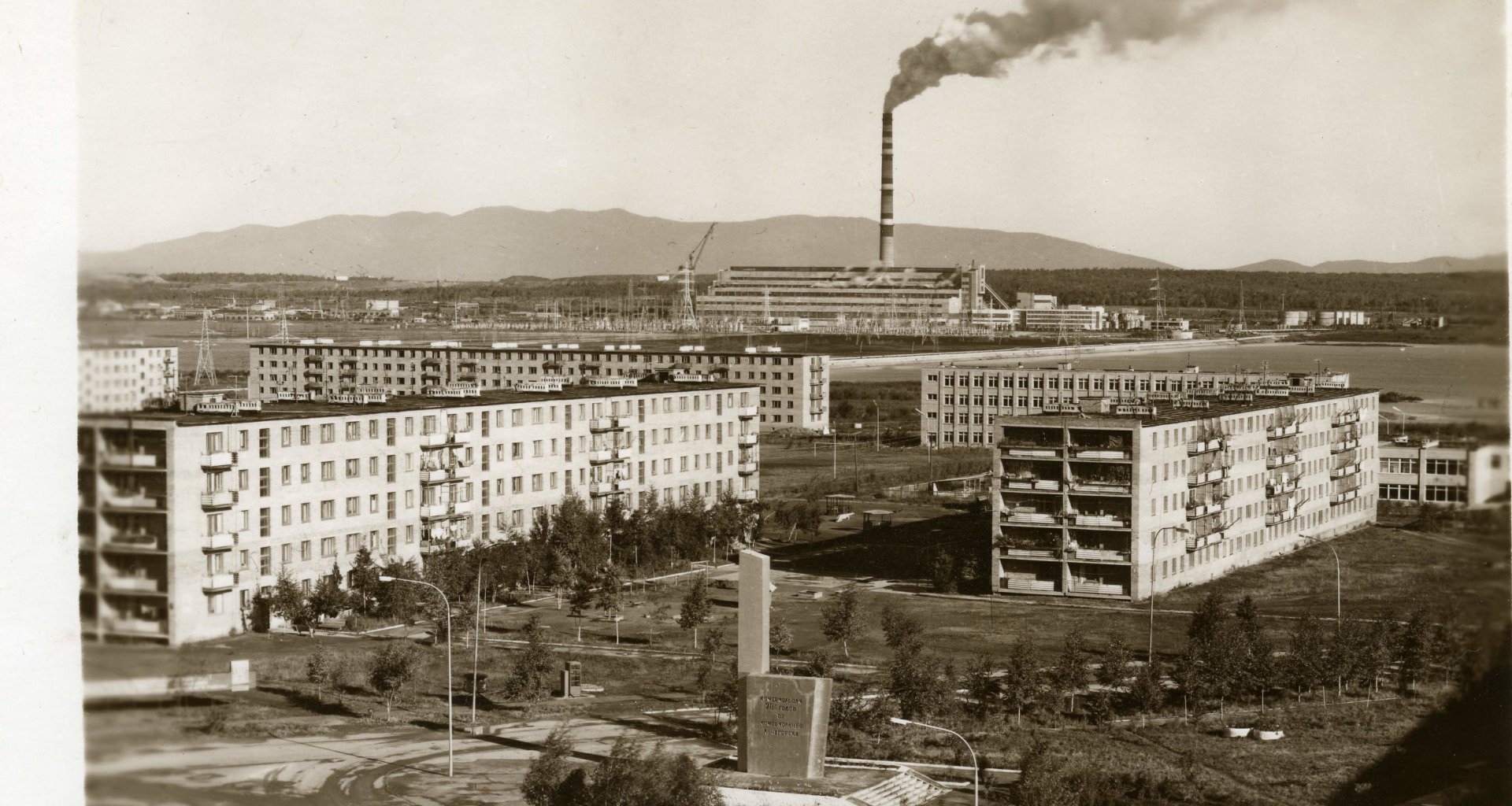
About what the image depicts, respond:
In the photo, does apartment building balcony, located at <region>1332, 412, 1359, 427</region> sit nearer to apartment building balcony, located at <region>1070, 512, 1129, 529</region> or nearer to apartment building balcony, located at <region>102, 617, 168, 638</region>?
apartment building balcony, located at <region>1070, 512, 1129, 529</region>

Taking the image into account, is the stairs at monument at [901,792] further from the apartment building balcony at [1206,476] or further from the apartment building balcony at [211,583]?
the apartment building balcony at [1206,476]

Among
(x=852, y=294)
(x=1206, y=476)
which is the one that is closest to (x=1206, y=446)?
(x=1206, y=476)

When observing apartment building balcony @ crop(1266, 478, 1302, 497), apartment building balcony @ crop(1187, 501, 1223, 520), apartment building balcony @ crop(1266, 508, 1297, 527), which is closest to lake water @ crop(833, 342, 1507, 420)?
apartment building balcony @ crop(1266, 478, 1302, 497)

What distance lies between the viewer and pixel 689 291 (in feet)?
399

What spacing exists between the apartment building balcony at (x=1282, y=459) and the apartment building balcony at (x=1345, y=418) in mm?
2280

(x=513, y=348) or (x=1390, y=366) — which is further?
(x=513, y=348)

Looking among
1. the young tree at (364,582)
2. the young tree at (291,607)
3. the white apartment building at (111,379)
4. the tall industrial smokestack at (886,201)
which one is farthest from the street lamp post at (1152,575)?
the tall industrial smokestack at (886,201)

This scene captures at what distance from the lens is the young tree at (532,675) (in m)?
20.7

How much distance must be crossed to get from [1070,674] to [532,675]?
22.7ft

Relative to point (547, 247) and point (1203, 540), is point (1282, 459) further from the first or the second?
point (547, 247)

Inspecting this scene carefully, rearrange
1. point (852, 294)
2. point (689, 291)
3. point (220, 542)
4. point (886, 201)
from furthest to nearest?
point (852, 294), point (689, 291), point (886, 201), point (220, 542)

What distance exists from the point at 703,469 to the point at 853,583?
25.5ft

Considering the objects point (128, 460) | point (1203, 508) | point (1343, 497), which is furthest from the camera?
point (1343, 497)

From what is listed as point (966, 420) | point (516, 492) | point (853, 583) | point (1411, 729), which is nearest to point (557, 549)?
point (516, 492)
